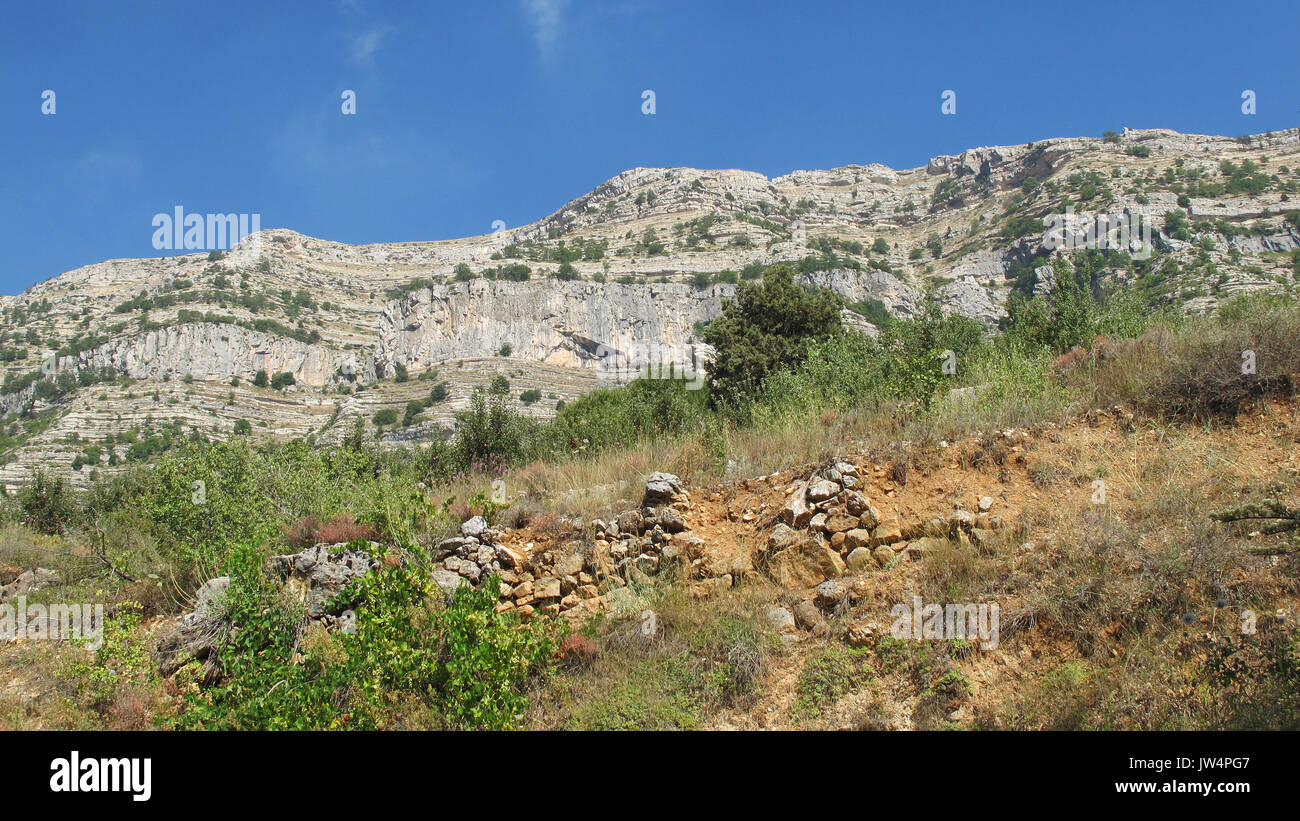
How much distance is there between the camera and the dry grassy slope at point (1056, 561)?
444 centimetres

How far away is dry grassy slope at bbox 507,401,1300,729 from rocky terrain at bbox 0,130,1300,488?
4229cm

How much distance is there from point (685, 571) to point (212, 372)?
320 ft

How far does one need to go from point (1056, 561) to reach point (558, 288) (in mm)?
93004

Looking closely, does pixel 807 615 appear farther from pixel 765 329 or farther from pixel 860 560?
pixel 765 329

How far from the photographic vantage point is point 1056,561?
520cm

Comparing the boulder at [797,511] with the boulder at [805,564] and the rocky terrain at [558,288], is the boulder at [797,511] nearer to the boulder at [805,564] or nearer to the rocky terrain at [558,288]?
the boulder at [805,564]

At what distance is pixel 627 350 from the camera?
311 feet

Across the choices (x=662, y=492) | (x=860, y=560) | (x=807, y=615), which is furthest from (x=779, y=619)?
(x=662, y=492)

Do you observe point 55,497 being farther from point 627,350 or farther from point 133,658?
point 627,350

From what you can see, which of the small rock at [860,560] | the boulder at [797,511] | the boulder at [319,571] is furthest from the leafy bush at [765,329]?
the boulder at [319,571]

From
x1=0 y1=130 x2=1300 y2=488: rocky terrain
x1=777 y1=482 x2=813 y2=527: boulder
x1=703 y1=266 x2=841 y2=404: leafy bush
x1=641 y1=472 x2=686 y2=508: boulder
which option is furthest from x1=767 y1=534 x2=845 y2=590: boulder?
x1=0 y1=130 x2=1300 y2=488: rocky terrain

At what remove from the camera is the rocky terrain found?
218 ft

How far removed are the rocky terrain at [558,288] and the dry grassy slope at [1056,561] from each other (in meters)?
42.3
